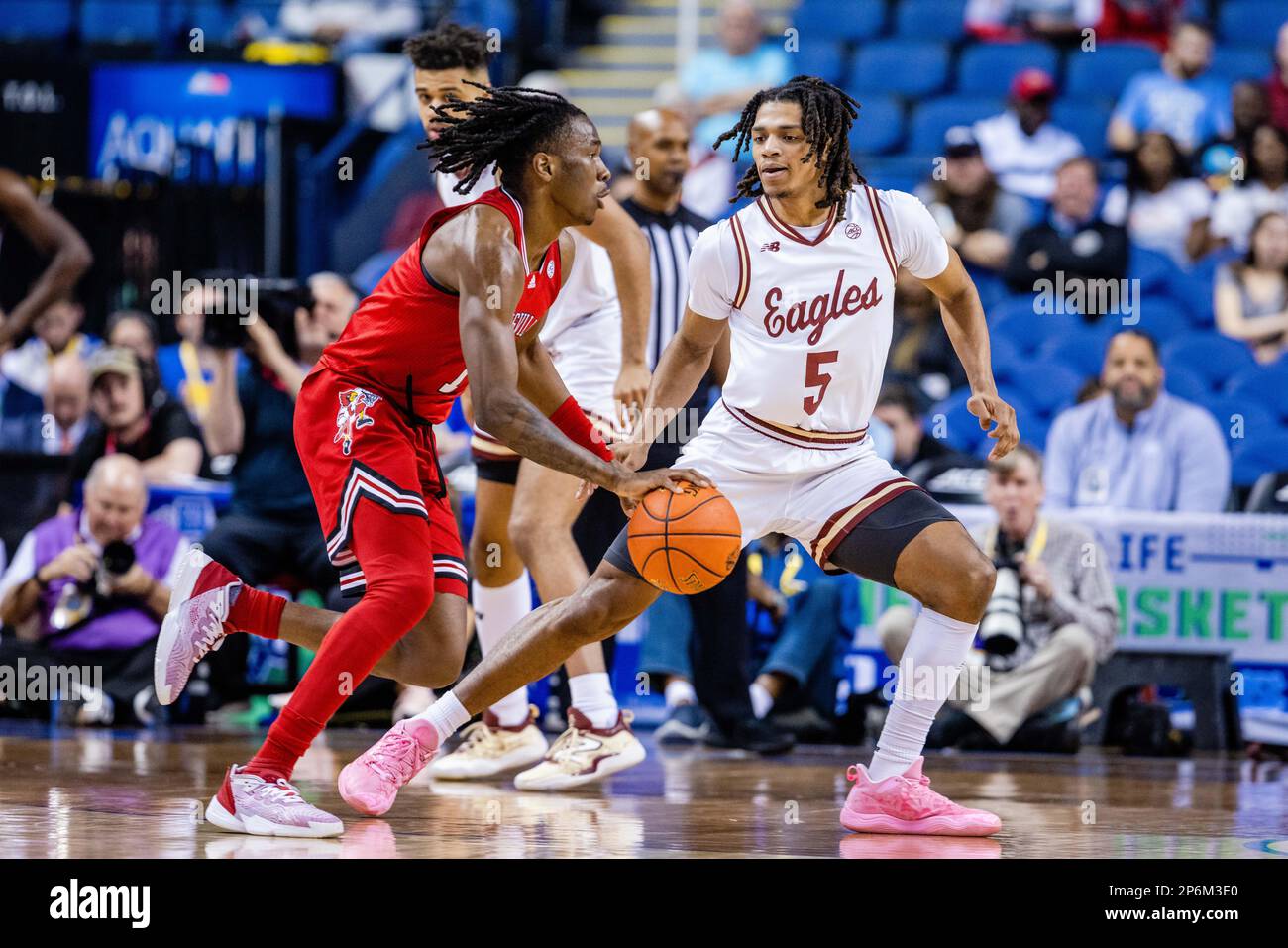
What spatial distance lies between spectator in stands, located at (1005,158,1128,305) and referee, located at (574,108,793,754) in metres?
3.62

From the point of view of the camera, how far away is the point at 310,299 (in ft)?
25.2

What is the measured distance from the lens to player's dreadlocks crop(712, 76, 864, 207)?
4668 millimetres

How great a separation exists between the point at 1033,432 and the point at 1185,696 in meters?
2.22

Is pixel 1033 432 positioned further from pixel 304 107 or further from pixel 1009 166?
pixel 304 107

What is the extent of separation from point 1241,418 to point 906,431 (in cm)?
177

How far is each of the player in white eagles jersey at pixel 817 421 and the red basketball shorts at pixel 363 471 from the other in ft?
1.17

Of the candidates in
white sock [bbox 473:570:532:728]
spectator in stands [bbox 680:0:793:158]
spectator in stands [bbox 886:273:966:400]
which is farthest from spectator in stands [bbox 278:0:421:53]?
white sock [bbox 473:570:532:728]

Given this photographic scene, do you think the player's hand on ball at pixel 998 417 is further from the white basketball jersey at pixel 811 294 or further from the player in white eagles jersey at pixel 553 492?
the player in white eagles jersey at pixel 553 492

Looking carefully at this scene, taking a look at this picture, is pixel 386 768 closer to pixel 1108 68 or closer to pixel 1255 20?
pixel 1108 68

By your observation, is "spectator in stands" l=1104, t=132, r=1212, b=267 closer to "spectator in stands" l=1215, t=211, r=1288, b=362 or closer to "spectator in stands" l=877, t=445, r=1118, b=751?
"spectator in stands" l=1215, t=211, r=1288, b=362

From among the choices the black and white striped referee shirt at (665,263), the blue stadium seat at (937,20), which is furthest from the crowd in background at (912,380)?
the blue stadium seat at (937,20)

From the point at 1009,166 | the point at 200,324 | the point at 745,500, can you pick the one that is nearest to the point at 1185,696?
the point at 745,500

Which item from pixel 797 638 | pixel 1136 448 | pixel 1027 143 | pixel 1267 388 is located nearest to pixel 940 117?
pixel 1027 143

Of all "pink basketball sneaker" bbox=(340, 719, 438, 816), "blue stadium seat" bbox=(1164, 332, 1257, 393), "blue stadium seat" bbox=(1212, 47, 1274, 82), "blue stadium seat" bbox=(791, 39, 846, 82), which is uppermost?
"blue stadium seat" bbox=(791, 39, 846, 82)
